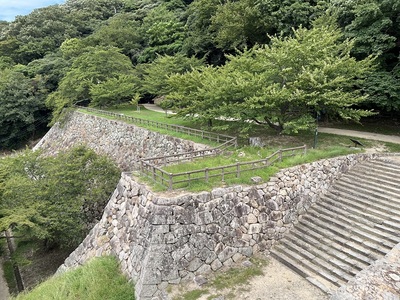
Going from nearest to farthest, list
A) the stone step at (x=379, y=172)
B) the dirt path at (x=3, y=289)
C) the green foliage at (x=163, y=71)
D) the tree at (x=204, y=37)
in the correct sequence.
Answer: the stone step at (x=379, y=172) → the dirt path at (x=3, y=289) → the green foliage at (x=163, y=71) → the tree at (x=204, y=37)

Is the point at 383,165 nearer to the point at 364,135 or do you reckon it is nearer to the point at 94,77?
the point at 364,135

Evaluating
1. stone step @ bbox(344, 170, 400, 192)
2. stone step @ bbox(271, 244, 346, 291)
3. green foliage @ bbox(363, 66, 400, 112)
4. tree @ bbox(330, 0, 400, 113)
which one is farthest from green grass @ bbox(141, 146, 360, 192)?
tree @ bbox(330, 0, 400, 113)

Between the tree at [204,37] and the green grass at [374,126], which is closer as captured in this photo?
the green grass at [374,126]

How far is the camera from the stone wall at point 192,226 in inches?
347

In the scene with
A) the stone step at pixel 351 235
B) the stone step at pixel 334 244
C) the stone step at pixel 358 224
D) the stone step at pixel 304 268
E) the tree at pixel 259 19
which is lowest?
the stone step at pixel 304 268

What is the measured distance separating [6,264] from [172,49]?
104 feet

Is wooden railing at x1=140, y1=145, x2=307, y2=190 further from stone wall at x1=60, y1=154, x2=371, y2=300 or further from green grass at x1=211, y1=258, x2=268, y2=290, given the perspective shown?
green grass at x1=211, y1=258, x2=268, y2=290

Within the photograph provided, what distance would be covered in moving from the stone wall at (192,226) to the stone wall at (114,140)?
450 centimetres

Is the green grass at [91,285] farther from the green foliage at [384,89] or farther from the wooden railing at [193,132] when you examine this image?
the green foliage at [384,89]

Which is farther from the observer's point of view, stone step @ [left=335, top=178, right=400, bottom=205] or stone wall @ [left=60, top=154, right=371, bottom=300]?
stone step @ [left=335, top=178, right=400, bottom=205]

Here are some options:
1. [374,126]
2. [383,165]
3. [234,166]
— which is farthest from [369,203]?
[374,126]

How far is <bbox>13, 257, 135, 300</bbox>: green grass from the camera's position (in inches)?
347

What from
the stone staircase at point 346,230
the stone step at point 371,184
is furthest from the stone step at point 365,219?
the stone step at point 371,184

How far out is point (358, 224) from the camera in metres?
10.0
